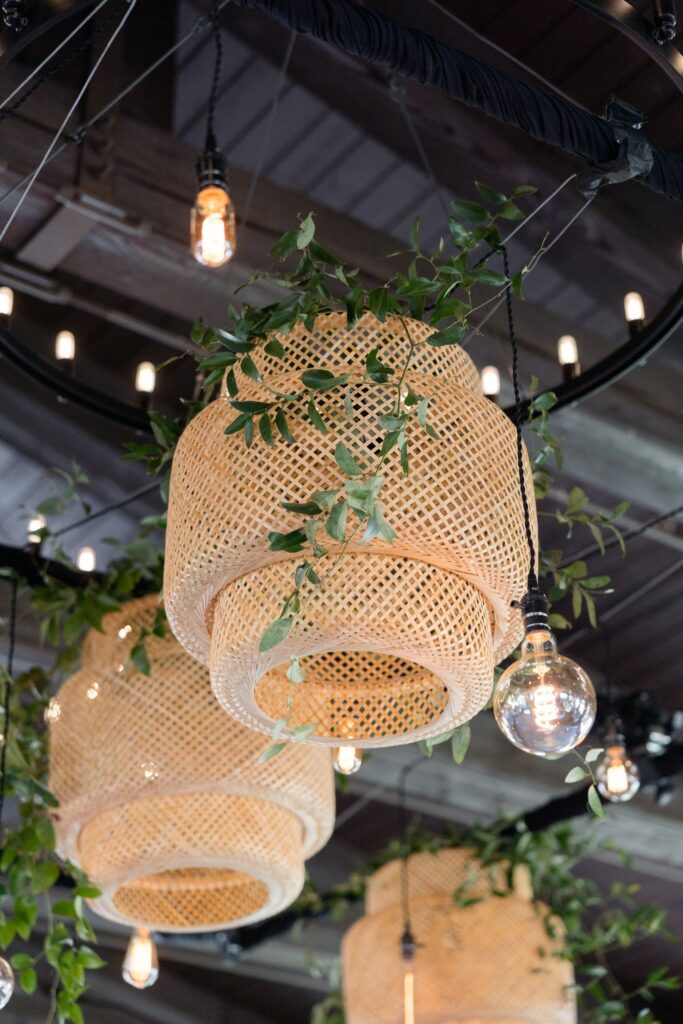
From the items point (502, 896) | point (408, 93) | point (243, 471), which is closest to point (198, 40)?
point (408, 93)

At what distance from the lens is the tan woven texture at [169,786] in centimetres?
307

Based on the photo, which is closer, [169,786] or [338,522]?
[338,522]

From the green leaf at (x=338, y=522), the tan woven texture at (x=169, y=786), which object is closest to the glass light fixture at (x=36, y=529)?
the tan woven texture at (x=169, y=786)

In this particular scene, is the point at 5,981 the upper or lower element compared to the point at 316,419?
lower

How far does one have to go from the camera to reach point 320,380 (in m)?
2.18

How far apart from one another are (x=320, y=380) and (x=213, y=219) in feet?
3.17

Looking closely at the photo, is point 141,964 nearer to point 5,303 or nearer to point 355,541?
point 5,303

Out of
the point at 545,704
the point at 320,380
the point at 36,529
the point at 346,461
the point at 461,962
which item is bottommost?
the point at 545,704

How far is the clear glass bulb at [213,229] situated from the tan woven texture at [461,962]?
241 cm

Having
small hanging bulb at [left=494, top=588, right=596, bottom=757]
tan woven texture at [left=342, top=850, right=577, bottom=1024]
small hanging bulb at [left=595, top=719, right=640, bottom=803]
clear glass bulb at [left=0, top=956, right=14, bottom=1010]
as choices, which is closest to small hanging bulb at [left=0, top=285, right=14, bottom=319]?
clear glass bulb at [left=0, top=956, right=14, bottom=1010]

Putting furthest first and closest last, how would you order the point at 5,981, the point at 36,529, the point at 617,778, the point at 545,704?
the point at 617,778 → the point at 36,529 → the point at 5,981 → the point at 545,704

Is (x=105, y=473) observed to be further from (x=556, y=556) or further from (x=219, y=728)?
(x=556, y=556)

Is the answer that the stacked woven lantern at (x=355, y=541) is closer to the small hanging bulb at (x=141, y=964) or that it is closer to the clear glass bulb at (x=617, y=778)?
the small hanging bulb at (x=141, y=964)

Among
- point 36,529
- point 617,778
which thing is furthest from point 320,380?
point 617,778
